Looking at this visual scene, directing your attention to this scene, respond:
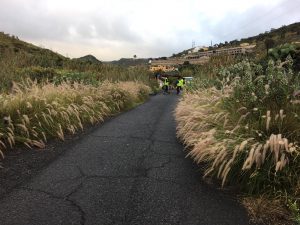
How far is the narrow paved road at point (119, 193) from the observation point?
4535 mm

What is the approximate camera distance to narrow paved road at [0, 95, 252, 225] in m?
4.54

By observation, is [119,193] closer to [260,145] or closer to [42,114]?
[260,145]

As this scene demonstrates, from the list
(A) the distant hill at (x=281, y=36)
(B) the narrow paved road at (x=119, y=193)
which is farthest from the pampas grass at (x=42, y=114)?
(A) the distant hill at (x=281, y=36)

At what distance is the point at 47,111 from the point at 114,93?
6.72 metres

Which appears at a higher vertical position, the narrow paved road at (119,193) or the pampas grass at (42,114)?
the pampas grass at (42,114)

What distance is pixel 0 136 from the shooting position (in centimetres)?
727

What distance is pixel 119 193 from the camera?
17.3 ft

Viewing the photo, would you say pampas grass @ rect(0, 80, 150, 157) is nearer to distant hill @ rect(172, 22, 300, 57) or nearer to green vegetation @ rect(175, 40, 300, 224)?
green vegetation @ rect(175, 40, 300, 224)

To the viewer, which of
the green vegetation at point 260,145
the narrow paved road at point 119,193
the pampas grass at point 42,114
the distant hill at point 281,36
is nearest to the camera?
the narrow paved road at point 119,193

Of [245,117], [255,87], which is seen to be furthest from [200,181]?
[255,87]

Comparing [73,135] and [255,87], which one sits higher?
[255,87]

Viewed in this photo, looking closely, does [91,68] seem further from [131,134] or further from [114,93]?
[131,134]


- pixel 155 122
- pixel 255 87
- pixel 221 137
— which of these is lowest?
pixel 155 122

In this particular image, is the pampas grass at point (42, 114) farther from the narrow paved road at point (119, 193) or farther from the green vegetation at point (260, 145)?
the green vegetation at point (260, 145)
